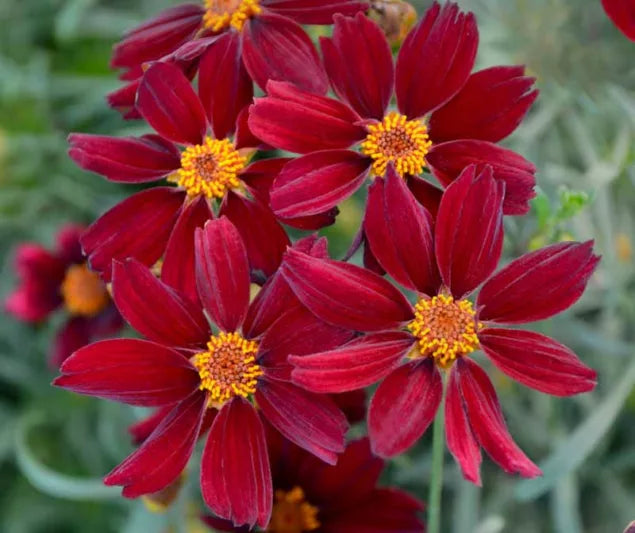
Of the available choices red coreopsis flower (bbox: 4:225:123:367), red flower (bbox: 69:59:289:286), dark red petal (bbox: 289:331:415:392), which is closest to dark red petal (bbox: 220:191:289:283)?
red flower (bbox: 69:59:289:286)

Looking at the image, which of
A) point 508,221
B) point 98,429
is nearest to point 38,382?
point 98,429

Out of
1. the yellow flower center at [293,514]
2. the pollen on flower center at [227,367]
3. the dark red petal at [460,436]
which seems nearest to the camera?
the dark red petal at [460,436]

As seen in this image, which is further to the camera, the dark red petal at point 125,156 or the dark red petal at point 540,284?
the dark red petal at point 125,156

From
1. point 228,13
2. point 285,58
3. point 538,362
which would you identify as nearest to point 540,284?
point 538,362

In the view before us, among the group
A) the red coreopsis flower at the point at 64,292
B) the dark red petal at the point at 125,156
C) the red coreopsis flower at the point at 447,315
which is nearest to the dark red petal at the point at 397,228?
the red coreopsis flower at the point at 447,315

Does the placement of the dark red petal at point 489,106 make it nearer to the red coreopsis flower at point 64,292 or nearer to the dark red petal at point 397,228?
the dark red petal at point 397,228

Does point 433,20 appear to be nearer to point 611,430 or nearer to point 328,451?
point 328,451
